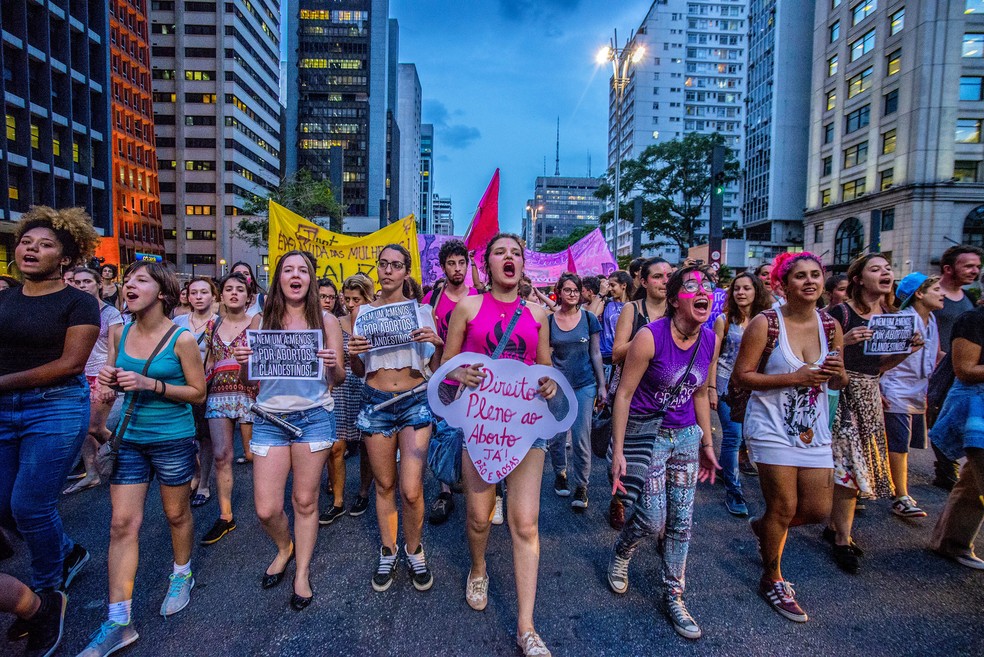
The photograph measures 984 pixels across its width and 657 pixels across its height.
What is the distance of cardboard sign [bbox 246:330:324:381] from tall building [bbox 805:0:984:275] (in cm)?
3578

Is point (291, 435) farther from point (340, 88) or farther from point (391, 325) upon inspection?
point (340, 88)

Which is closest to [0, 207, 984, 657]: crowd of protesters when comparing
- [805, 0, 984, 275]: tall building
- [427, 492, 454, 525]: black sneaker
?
[427, 492, 454, 525]: black sneaker

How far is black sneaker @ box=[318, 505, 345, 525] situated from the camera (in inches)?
183

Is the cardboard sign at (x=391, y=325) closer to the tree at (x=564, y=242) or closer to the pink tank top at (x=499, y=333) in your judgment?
the pink tank top at (x=499, y=333)

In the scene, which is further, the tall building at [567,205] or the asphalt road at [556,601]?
the tall building at [567,205]

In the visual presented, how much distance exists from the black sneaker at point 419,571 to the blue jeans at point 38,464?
215 centimetres

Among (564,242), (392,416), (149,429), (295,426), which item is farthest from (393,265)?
(564,242)

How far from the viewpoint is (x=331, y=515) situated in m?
4.73

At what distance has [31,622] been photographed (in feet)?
9.24

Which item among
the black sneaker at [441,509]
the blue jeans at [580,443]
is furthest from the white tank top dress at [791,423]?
the black sneaker at [441,509]

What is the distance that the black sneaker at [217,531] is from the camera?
4215mm

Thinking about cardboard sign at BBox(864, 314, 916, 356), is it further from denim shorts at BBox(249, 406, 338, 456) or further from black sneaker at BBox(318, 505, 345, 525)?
black sneaker at BBox(318, 505, 345, 525)

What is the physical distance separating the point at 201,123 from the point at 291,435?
76.6 m

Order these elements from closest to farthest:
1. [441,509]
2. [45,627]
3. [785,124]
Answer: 1. [45,627]
2. [441,509]
3. [785,124]
